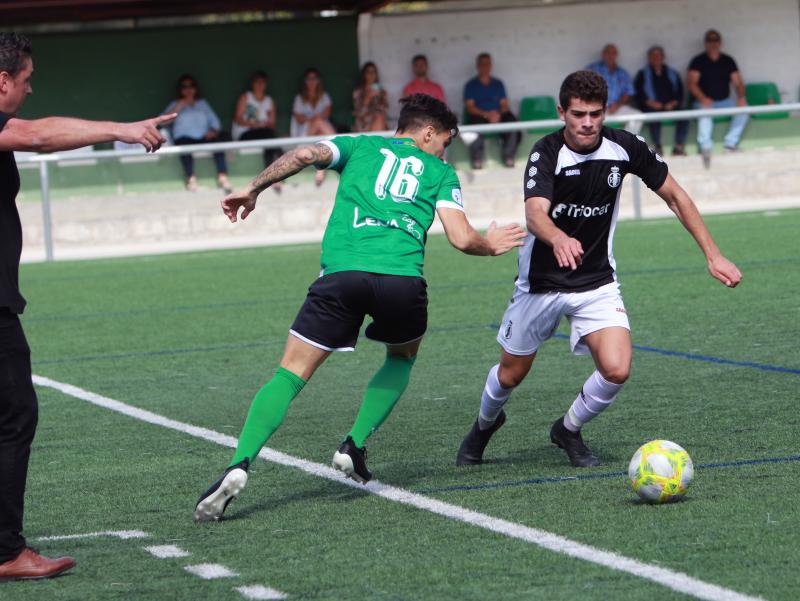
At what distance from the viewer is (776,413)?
7527 mm

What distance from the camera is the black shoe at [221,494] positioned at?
562cm

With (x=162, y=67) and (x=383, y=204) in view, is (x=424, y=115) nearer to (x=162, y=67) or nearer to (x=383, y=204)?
(x=383, y=204)

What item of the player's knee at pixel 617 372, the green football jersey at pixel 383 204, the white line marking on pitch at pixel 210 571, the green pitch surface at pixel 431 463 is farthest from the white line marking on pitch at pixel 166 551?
the player's knee at pixel 617 372

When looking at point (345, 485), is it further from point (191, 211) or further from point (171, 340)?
point (191, 211)

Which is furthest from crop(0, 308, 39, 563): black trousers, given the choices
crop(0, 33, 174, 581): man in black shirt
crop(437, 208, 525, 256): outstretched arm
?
crop(437, 208, 525, 256): outstretched arm

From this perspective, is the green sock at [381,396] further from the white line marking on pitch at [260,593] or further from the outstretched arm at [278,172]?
the white line marking on pitch at [260,593]

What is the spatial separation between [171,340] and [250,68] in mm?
13097

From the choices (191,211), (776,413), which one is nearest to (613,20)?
(191,211)

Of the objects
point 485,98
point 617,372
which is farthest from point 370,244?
point 485,98

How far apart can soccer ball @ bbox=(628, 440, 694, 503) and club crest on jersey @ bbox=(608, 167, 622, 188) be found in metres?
1.35

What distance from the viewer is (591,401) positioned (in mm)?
6613

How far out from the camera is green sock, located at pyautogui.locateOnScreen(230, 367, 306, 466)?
19.1 feet

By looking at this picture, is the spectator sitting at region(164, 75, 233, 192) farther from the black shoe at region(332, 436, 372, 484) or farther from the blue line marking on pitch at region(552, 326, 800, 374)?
the black shoe at region(332, 436, 372, 484)

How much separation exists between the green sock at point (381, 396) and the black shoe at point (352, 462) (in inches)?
1.8
